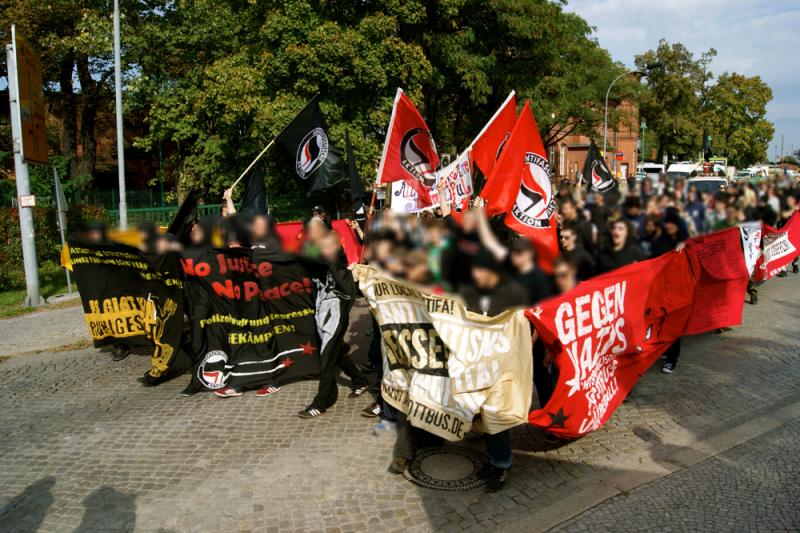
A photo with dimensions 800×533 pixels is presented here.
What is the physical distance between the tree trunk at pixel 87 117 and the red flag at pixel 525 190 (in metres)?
1.61

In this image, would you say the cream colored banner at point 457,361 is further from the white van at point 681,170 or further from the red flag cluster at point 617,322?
the white van at point 681,170

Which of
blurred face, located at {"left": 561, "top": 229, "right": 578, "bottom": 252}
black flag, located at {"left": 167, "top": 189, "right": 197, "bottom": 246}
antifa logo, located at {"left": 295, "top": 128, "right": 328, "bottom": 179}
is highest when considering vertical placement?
antifa logo, located at {"left": 295, "top": 128, "right": 328, "bottom": 179}

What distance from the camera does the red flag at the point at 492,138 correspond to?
6655mm

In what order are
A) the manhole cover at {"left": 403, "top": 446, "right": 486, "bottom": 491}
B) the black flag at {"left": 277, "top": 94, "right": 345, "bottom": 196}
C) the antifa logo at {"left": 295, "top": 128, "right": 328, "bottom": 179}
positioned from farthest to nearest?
the antifa logo at {"left": 295, "top": 128, "right": 328, "bottom": 179}, the black flag at {"left": 277, "top": 94, "right": 345, "bottom": 196}, the manhole cover at {"left": 403, "top": 446, "right": 486, "bottom": 491}

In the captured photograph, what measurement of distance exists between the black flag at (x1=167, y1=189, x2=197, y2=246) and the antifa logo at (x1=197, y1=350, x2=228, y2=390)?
3.82 metres

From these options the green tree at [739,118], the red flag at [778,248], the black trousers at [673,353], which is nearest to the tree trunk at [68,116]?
the green tree at [739,118]

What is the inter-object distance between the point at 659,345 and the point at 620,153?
3269 mm

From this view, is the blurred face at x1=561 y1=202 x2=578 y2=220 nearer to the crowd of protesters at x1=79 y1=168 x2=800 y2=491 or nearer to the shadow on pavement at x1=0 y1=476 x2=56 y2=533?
the crowd of protesters at x1=79 y1=168 x2=800 y2=491

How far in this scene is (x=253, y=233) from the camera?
3.64 meters

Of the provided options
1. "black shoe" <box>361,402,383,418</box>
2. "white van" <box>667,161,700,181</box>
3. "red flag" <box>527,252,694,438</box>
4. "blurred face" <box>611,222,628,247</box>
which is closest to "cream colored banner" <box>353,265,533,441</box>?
"red flag" <box>527,252,694,438</box>

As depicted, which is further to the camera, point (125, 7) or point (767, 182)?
point (767, 182)

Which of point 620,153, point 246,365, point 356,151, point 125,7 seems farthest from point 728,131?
point 356,151

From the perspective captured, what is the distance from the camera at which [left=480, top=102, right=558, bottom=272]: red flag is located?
2197 millimetres

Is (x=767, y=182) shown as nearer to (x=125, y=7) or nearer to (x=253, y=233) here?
(x=253, y=233)
